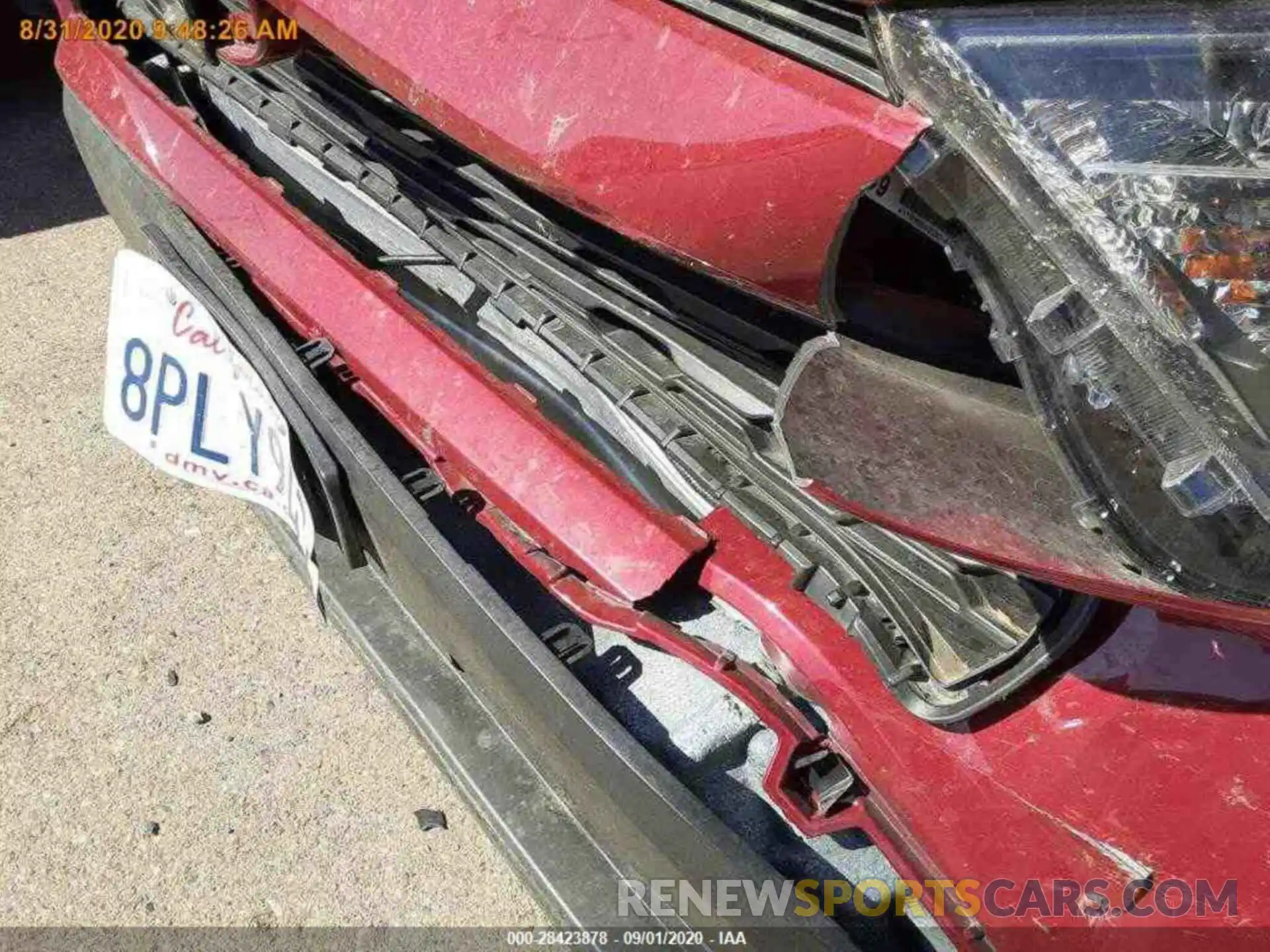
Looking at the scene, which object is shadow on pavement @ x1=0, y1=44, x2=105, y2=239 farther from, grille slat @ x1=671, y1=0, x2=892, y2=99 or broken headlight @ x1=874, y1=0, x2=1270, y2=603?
broken headlight @ x1=874, y1=0, x2=1270, y2=603

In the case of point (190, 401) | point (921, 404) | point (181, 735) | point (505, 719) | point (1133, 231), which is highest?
point (1133, 231)

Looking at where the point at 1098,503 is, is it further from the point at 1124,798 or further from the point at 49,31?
the point at 49,31

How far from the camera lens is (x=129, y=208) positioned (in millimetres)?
2943

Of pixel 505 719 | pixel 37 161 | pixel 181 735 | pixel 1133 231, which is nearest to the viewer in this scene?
pixel 1133 231

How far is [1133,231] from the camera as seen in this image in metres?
1.08

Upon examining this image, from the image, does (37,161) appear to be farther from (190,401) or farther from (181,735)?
(181,735)

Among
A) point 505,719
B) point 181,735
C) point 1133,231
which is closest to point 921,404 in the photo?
point 1133,231

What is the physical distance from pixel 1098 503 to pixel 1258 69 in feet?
1.53

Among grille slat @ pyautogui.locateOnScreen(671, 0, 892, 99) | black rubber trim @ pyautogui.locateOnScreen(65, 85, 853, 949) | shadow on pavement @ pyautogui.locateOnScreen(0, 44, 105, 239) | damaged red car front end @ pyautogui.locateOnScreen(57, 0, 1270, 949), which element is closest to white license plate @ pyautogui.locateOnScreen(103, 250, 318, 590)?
black rubber trim @ pyautogui.locateOnScreen(65, 85, 853, 949)

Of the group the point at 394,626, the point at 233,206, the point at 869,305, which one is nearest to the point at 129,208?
the point at 233,206

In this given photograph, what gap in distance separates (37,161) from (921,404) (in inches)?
159

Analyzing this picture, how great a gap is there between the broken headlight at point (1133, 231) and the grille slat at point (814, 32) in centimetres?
7

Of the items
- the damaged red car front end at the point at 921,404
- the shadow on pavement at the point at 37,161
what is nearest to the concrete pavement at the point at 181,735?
the damaged red car front end at the point at 921,404

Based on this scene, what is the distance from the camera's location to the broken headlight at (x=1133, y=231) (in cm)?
104
